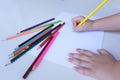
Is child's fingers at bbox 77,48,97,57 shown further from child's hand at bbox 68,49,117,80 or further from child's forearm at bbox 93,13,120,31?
child's forearm at bbox 93,13,120,31

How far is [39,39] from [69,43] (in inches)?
4.2

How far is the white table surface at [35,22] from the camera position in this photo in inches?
21.0

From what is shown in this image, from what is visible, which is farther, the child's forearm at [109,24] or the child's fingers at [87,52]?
the child's forearm at [109,24]

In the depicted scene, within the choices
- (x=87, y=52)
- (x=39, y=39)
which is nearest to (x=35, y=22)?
(x=39, y=39)

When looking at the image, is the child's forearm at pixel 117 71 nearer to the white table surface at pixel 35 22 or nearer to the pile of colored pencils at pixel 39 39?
the white table surface at pixel 35 22

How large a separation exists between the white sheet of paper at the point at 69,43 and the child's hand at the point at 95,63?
0.08 ft

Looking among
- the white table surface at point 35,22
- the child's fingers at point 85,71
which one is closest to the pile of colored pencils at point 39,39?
the white table surface at point 35,22

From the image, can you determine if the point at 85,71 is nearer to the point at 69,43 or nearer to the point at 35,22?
the point at 69,43

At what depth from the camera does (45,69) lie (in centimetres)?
55

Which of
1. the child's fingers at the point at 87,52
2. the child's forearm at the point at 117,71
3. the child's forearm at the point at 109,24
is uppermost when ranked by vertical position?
the child's forearm at the point at 109,24

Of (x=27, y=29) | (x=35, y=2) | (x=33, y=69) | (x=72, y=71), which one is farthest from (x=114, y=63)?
(x=35, y=2)

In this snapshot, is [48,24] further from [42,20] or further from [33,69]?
[33,69]

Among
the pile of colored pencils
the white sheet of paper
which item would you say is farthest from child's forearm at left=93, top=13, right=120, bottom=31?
the pile of colored pencils

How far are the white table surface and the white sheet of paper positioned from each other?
2cm
